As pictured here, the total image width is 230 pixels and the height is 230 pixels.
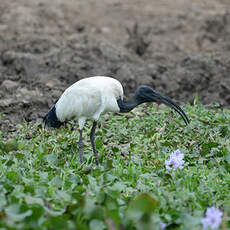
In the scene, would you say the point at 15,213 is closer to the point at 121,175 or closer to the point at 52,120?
the point at 121,175

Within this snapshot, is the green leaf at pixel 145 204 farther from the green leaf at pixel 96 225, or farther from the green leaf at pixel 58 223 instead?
the green leaf at pixel 58 223

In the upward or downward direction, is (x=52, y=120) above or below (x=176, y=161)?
below

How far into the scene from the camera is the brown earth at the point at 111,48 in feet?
26.9

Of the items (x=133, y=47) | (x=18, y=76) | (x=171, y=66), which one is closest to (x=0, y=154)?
(x=18, y=76)

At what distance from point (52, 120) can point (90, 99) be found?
0.62 m

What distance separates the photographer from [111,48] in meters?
9.72

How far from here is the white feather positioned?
569 cm

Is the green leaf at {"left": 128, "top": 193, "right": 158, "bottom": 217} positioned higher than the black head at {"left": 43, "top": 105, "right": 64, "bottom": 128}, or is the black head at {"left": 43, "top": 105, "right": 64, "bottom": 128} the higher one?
the green leaf at {"left": 128, "top": 193, "right": 158, "bottom": 217}

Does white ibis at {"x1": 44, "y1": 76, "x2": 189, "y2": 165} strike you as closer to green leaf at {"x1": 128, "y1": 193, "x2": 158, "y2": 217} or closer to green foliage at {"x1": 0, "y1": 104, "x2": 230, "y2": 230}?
green foliage at {"x1": 0, "y1": 104, "x2": 230, "y2": 230}

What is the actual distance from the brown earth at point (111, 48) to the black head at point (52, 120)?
0.83 meters

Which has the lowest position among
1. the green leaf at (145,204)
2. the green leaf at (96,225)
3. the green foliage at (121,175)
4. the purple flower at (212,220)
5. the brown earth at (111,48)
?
the brown earth at (111,48)

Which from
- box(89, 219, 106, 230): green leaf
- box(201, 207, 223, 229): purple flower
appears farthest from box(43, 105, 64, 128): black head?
box(201, 207, 223, 229): purple flower

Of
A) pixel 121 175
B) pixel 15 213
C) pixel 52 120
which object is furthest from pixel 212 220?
pixel 52 120

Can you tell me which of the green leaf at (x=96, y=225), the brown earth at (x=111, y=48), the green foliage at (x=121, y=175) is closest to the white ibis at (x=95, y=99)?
the green foliage at (x=121, y=175)
